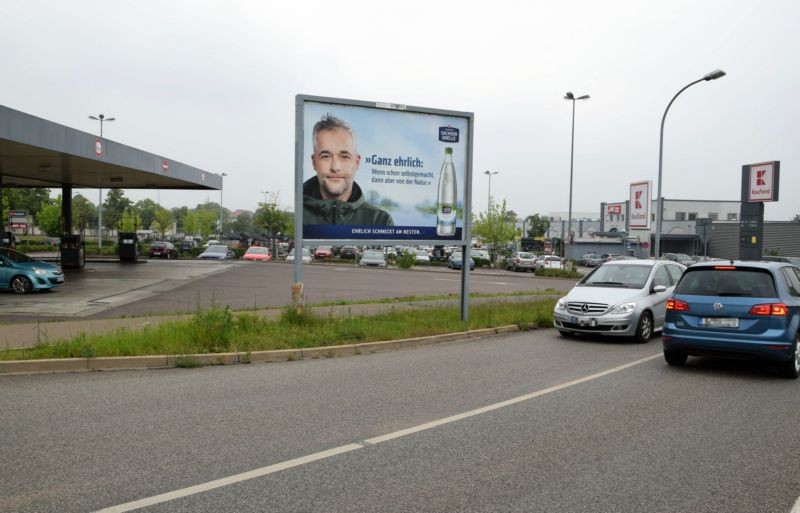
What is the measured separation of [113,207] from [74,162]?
4902 inches

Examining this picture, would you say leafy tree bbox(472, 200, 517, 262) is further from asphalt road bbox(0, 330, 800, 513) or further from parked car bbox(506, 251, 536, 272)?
asphalt road bbox(0, 330, 800, 513)

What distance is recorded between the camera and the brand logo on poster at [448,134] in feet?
45.9

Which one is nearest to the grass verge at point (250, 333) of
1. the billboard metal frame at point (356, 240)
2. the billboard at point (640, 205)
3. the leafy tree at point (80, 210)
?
the billboard metal frame at point (356, 240)

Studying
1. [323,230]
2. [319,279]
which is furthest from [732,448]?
[319,279]

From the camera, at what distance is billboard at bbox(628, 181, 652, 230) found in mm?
29109

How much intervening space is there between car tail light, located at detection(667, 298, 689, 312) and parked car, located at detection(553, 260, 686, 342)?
260 centimetres

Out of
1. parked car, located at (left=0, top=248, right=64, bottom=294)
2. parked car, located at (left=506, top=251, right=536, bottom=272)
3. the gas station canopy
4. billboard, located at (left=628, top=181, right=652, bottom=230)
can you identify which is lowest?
parked car, located at (left=506, top=251, right=536, bottom=272)

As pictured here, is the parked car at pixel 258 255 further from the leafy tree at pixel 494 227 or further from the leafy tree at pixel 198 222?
the leafy tree at pixel 198 222

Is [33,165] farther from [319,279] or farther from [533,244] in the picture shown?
[533,244]

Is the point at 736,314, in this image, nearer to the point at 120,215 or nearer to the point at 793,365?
the point at 793,365

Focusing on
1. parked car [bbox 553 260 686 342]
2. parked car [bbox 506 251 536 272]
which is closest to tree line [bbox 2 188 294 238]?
parked car [bbox 506 251 536 272]

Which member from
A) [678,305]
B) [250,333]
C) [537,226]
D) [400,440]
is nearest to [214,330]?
[250,333]

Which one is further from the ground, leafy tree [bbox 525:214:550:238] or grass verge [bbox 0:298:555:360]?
leafy tree [bbox 525:214:550:238]

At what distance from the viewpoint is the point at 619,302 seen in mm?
12312
